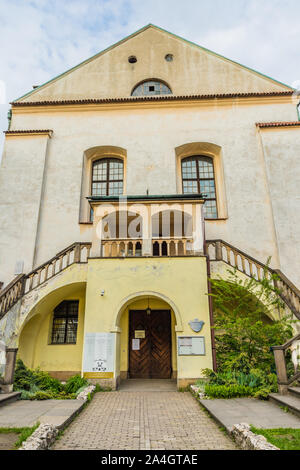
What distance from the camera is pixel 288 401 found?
7105mm

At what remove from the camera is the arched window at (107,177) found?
52.4ft

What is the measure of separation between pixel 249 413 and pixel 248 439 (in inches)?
84.5

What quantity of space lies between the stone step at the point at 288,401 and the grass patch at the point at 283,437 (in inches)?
47.8

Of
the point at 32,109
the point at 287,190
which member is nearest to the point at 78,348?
the point at 287,190

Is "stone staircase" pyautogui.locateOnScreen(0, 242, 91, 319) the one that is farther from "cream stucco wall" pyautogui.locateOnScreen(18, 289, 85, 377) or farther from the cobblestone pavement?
the cobblestone pavement

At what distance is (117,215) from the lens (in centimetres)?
1262

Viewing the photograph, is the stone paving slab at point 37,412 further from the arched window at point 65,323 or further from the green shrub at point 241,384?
the arched window at point 65,323

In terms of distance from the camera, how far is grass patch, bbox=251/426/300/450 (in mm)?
4641

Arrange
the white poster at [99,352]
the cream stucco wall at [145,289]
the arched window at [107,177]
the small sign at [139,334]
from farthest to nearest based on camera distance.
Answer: the arched window at [107,177]
the small sign at [139,334]
the cream stucco wall at [145,289]
the white poster at [99,352]

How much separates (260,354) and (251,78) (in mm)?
14435

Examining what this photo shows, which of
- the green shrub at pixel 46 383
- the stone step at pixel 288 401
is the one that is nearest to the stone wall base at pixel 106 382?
the green shrub at pixel 46 383

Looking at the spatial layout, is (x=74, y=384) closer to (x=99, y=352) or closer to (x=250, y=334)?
(x=99, y=352)

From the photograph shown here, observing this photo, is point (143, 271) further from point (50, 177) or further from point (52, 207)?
point (50, 177)

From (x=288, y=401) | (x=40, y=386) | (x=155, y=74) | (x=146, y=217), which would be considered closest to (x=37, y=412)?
(x=40, y=386)
